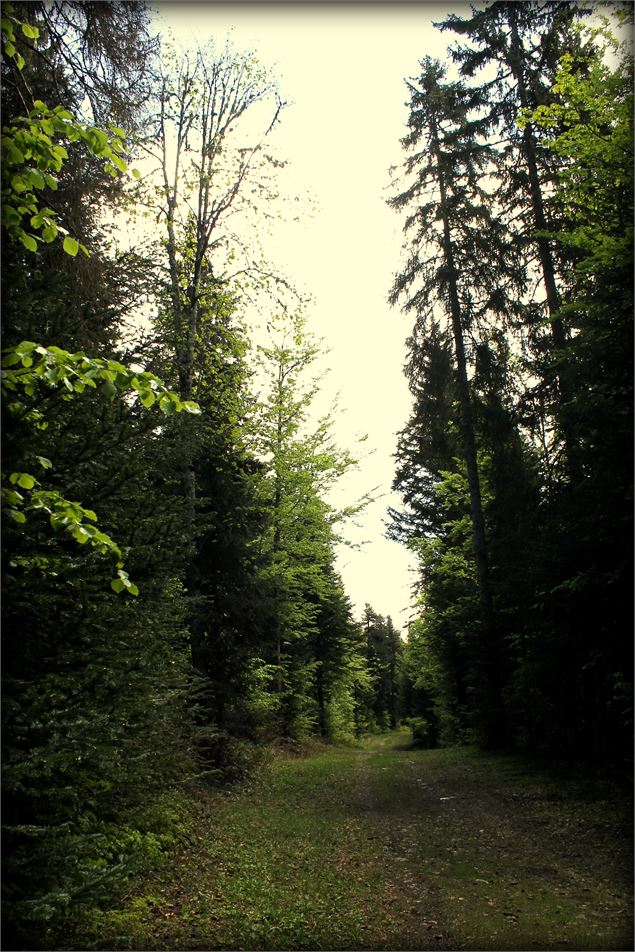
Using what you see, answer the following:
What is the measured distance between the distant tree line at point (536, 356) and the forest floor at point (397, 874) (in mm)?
2200

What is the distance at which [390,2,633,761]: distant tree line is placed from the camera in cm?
793

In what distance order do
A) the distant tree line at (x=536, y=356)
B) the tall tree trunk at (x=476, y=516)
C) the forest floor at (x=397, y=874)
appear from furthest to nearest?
the tall tree trunk at (x=476, y=516), the distant tree line at (x=536, y=356), the forest floor at (x=397, y=874)

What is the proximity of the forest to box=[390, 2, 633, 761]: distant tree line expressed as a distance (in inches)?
2.5

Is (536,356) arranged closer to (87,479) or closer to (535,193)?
(535,193)

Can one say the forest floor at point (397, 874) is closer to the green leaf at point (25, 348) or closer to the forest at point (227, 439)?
the forest at point (227, 439)

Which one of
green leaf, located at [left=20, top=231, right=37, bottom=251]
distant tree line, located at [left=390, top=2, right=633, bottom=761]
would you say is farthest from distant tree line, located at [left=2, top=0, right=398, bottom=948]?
distant tree line, located at [left=390, top=2, right=633, bottom=761]

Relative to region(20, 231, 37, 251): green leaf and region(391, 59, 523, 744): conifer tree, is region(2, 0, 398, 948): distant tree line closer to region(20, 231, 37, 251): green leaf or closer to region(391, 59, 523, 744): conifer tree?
region(20, 231, 37, 251): green leaf

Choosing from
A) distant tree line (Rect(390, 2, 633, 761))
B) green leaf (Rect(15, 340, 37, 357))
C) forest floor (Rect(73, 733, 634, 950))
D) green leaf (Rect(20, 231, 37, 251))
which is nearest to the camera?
green leaf (Rect(15, 340, 37, 357))

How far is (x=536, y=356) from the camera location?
44.2 feet

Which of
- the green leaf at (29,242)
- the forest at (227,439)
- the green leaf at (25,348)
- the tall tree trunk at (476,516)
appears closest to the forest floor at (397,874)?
the forest at (227,439)

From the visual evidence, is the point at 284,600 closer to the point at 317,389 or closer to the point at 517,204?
the point at 317,389

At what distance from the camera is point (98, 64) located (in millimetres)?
6219

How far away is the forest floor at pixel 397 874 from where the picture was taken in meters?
4.70

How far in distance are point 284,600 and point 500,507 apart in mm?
7344
